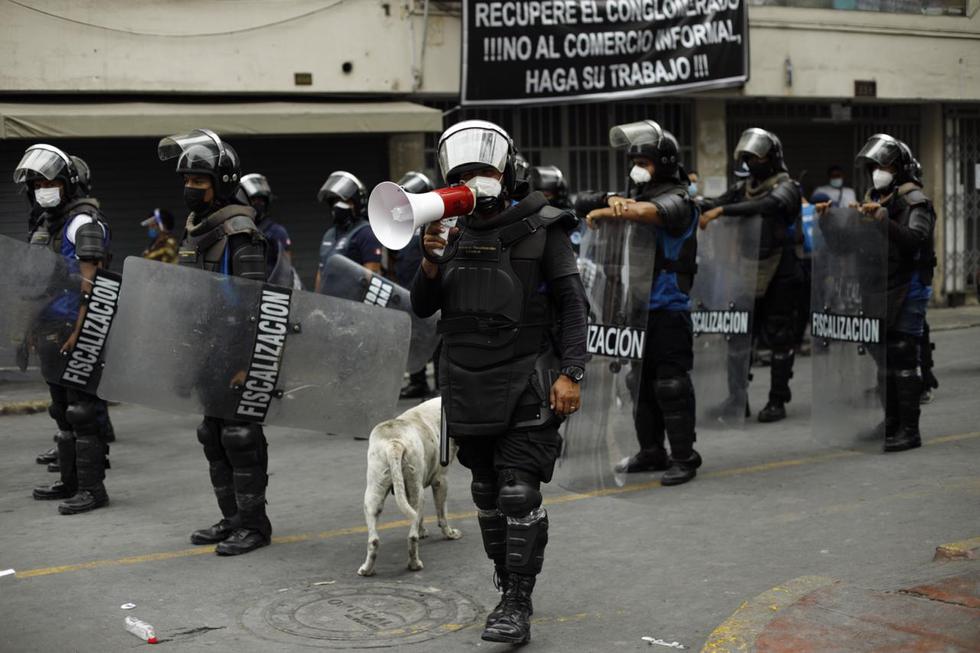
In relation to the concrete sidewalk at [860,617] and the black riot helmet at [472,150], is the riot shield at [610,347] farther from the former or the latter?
the black riot helmet at [472,150]

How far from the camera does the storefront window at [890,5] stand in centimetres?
1806

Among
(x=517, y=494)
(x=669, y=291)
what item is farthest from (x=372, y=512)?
(x=669, y=291)

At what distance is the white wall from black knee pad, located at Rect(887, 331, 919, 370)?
8235 mm

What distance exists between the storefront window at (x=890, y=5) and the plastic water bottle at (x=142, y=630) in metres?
14.5

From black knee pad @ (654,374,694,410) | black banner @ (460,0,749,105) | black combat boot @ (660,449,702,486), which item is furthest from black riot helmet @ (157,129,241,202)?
black banner @ (460,0,749,105)

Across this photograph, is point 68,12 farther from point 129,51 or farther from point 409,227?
point 409,227

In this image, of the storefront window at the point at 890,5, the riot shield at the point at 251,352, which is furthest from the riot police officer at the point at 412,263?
the storefront window at the point at 890,5

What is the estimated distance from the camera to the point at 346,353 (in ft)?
20.8

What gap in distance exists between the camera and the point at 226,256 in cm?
625

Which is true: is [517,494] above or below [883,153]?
below

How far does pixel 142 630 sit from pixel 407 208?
6.39 feet

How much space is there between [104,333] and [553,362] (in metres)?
2.43

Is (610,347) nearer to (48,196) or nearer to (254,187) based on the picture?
(48,196)

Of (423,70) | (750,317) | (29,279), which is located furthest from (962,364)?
(29,279)
